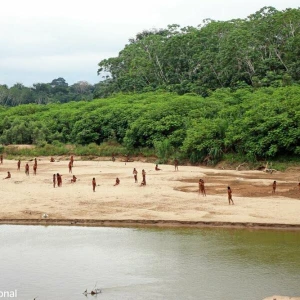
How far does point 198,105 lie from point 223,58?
48.3 ft

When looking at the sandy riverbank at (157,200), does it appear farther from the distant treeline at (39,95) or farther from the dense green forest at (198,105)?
the distant treeline at (39,95)

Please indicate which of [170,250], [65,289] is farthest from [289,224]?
[65,289]

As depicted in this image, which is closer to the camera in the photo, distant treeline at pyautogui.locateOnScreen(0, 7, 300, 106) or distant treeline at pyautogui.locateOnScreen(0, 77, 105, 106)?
distant treeline at pyautogui.locateOnScreen(0, 7, 300, 106)

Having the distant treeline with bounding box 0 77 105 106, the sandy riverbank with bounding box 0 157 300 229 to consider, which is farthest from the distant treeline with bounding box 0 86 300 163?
the distant treeline with bounding box 0 77 105 106

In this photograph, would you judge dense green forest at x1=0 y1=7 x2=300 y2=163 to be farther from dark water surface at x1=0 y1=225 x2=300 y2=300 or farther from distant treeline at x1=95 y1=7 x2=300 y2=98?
dark water surface at x1=0 y1=225 x2=300 y2=300

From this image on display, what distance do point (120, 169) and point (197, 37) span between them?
3809 centimetres

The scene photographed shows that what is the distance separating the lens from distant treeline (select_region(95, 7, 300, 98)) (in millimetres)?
62812

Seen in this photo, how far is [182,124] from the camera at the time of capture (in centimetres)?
5094

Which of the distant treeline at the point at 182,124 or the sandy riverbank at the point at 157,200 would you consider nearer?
the sandy riverbank at the point at 157,200

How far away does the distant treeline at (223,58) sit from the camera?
206 feet

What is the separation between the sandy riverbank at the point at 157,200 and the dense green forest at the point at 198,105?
5293 millimetres

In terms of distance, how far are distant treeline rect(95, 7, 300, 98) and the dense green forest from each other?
0.13 m

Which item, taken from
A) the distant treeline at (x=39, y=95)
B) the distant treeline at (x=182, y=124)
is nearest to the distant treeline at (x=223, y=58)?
the distant treeline at (x=182, y=124)

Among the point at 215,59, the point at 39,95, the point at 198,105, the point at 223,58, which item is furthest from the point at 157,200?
the point at 39,95
